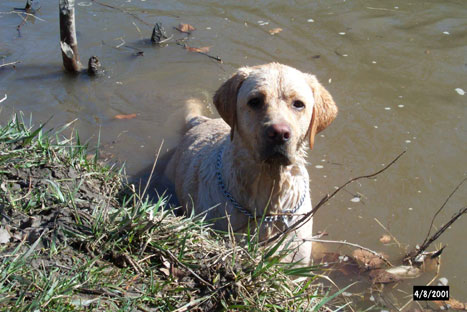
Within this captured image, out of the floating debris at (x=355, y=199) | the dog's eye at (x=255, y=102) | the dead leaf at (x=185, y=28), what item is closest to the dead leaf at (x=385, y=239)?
the floating debris at (x=355, y=199)

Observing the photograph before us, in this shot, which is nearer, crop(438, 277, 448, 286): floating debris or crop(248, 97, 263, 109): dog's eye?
crop(248, 97, 263, 109): dog's eye

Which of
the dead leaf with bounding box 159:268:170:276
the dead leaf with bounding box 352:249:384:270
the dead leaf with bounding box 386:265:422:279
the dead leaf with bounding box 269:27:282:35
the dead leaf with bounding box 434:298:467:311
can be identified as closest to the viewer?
the dead leaf with bounding box 159:268:170:276

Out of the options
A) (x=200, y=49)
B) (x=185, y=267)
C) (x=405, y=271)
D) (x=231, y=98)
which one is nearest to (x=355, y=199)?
(x=405, y=271)

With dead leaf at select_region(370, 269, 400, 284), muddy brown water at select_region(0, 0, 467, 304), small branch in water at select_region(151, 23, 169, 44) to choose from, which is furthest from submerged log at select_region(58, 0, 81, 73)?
dead leaf at select_region(370, 269, 400, 284)

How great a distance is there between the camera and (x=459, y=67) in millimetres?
7805

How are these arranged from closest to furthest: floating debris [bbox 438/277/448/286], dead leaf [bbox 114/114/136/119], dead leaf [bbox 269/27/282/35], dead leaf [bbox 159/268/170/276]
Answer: dead leaf [bbox 159/268/170/276] < floating debris [bbox 438/277/448/286] < dead leaf [bbox 114/114/136/119] < dead leaf [bbox 269/27/282/35]

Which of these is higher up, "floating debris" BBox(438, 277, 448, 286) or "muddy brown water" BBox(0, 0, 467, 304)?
"muddy brown water" BBox(0, 0, 467, 304)

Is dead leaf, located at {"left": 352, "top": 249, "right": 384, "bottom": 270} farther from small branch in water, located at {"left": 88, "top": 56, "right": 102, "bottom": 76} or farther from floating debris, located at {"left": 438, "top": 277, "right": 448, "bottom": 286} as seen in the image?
small branch in water, located at {"left": 88, "top": 56, "right": 102, "bottom": 76}

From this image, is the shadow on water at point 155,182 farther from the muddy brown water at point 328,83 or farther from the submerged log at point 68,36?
the submerged log at point 68,36

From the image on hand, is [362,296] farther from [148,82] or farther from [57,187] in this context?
[148,82]

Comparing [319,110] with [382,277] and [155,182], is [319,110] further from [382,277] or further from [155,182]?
[155,182]

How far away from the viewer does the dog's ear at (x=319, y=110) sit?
419 cm

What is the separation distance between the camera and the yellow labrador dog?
3.75m

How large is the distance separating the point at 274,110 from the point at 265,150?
341 mm
